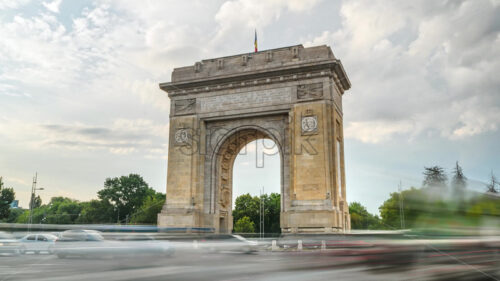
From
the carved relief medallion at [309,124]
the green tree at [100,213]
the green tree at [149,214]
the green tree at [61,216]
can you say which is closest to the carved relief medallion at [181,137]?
the carved relief medallion at [309,124]

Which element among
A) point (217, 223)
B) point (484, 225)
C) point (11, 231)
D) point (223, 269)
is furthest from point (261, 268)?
point (217, 223)

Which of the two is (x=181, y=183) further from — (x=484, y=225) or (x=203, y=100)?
(x=484, y=225)

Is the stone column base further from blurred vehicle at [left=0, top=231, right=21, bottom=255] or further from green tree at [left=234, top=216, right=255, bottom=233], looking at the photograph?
green tree at [left=234, top=216, right=255, bottom=233]

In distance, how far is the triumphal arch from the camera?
2635 cm

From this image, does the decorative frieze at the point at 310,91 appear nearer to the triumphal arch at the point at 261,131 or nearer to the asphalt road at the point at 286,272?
the triumphal arch at the point at 261,131

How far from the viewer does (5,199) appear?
5256cm

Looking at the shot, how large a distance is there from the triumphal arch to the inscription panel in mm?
72

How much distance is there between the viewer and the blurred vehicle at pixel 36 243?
14156mm

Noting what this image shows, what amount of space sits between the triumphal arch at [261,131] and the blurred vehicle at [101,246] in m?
15.9

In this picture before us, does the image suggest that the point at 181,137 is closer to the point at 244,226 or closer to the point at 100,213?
the point at 244,226

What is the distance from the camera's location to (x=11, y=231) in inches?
575

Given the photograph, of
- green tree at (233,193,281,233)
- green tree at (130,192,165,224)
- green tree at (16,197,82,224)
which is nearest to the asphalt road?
green tree at (130,192,165,224)

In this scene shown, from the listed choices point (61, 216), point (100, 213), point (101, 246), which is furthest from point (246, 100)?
point (61, 216)

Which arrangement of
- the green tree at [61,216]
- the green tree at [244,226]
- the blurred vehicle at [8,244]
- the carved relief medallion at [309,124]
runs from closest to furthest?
the blurred vehicle at [8,244] → the carved relief medallion at [309,124] → the green tree at [244,226] → the green tree at [61,216]
